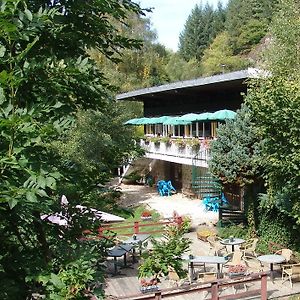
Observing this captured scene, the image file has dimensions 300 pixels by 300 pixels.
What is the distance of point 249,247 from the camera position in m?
15.9

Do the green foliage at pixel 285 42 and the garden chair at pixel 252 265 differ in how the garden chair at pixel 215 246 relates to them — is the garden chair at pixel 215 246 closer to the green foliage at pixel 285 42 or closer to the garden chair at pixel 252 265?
the garden chair at pixel 252 265

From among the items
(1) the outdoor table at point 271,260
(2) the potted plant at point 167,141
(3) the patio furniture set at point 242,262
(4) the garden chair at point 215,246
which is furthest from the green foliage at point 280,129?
(2) the potted plant at point 167,141

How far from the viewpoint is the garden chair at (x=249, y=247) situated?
1515 centimetres

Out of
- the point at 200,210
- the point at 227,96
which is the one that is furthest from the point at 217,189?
the point at 227,96

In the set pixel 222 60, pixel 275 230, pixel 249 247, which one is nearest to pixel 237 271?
pixel 249 247

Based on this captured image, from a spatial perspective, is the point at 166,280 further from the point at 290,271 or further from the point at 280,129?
the point at 280,129

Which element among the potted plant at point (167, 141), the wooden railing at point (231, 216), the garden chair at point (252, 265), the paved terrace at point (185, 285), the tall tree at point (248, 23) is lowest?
the paved terrace at point (185, 285)

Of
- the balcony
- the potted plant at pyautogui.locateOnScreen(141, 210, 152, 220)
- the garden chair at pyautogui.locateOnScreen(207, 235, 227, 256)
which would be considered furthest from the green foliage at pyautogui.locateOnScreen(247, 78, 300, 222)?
the potted plant at pyautogui.locateOnScreen(141, 210, 152, 220)

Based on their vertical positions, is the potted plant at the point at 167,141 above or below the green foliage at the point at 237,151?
above

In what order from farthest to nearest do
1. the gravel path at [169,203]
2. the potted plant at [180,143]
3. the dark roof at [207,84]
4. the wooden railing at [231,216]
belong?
the potted plant at [180,143] → the gravel path at [169,203] → the dark roof at [207,84] → the wooden railing at [231,216]

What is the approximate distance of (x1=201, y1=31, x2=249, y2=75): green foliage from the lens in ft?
200

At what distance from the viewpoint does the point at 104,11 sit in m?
3.69

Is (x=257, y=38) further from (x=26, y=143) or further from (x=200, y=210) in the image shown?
(x=26, y=143)

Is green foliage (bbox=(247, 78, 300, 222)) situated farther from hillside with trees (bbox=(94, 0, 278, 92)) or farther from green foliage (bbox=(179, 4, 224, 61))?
green foliage (bbox=(179, 4, 224, 61))
